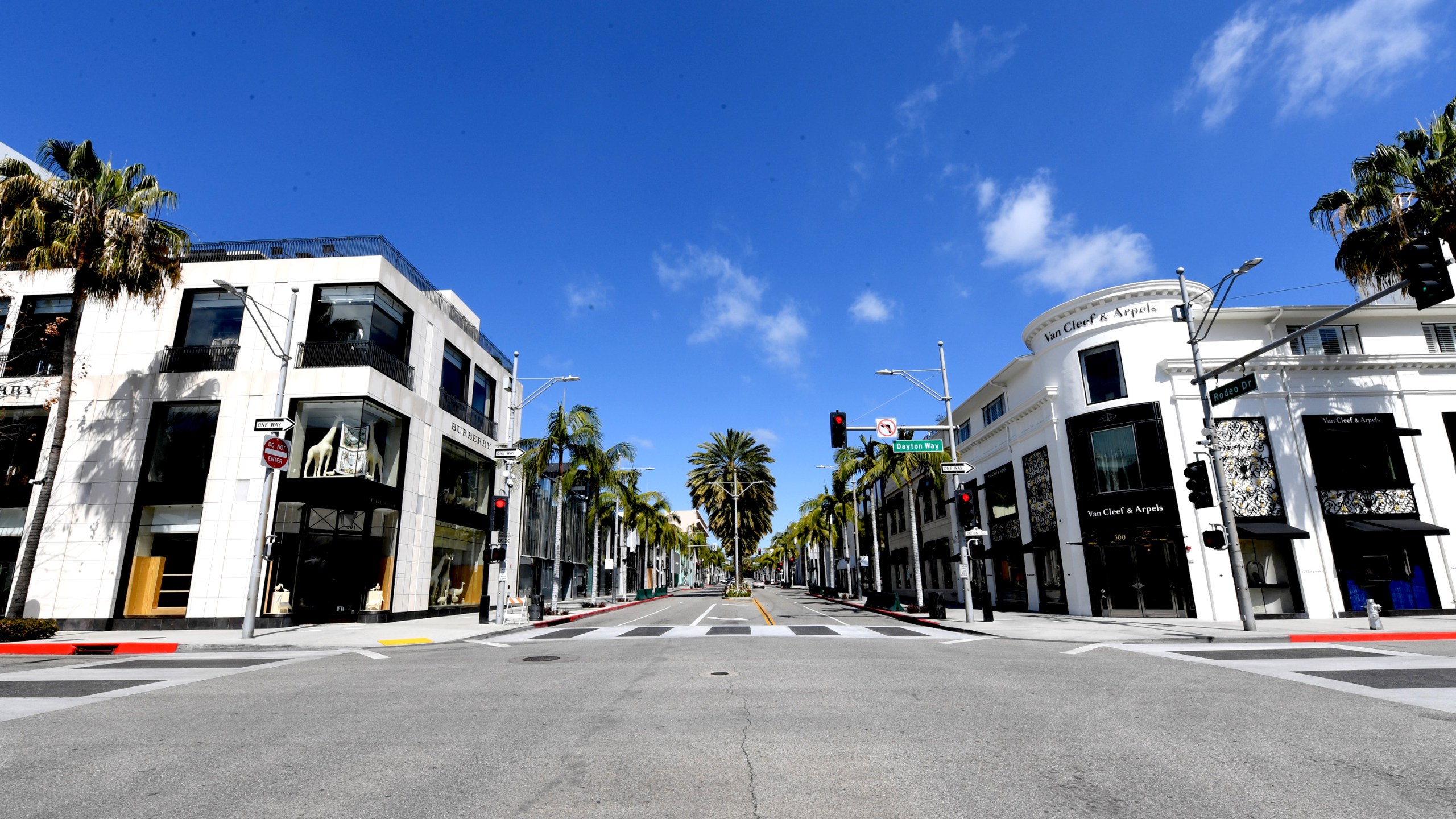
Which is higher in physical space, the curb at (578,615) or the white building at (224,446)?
the white building at (224,446)

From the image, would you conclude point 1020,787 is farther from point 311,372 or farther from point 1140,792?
point 311,372

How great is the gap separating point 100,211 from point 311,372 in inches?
285

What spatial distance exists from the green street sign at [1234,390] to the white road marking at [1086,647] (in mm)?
7415

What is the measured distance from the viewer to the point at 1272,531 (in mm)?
24484

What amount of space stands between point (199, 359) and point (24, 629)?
1010 centimetres

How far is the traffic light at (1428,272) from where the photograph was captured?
36.4 feet

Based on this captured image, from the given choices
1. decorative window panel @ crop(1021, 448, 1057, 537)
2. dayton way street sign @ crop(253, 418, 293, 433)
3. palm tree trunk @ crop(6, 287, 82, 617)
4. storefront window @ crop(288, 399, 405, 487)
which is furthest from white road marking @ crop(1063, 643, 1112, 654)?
palm tree trunk @ crop(6, 287, 82, 617)

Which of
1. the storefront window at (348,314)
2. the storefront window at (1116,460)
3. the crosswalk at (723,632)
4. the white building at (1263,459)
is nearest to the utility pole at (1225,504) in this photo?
the white building at (1263,459)

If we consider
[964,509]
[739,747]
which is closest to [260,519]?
[739,747]

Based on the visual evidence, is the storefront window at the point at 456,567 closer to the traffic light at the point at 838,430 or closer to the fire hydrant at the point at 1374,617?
the traffic light at the point at 838,430

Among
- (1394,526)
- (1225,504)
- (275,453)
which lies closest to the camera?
(275,453)

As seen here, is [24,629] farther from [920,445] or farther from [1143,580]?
[1143,580]

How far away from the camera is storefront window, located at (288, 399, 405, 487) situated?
78.7ft

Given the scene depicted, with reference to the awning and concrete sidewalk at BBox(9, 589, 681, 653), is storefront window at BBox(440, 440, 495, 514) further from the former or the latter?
the awning
